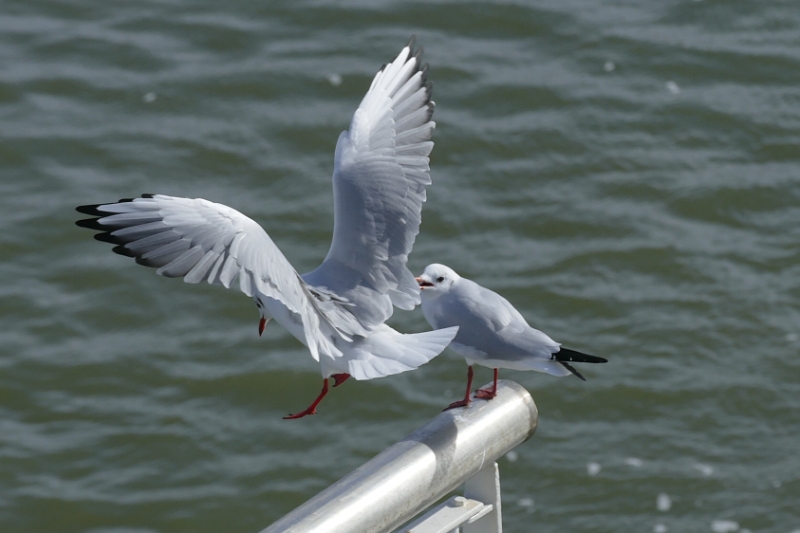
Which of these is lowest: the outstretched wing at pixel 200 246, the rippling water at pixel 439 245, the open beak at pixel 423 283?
the rippling water at pixel 439 245

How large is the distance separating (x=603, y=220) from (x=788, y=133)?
1.40m

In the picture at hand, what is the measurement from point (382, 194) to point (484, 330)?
446 mm

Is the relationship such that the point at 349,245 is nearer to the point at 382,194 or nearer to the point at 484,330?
the point at 382,194

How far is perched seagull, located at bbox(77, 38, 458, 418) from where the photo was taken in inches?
100

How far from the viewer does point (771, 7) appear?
26.2ft

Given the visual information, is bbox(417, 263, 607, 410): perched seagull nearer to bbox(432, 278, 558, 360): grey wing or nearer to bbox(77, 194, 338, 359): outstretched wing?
bbox(432, 278, 558, 360): grey wing

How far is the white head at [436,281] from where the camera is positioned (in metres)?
3.01

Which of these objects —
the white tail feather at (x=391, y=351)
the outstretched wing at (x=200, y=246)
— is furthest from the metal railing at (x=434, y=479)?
the outstretched wing at (x=200, y=246)

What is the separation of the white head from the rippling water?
2353 mm

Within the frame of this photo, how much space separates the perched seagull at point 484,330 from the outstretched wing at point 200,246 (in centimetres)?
47

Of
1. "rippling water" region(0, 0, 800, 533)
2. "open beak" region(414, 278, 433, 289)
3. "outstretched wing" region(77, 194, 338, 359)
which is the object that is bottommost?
"rippling water" region(0, 0, 800, 533)

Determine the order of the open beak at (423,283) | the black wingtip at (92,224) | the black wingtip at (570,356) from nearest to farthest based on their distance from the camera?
the black wingtip at (92,224), the black wingtip at (570,356), the open beak at (423,283)

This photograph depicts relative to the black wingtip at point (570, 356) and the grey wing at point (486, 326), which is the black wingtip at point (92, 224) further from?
the black wingtip at point (570, 356)

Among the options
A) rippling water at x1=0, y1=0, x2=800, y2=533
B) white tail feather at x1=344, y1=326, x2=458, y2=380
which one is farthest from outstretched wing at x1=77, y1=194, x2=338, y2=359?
rippling water at x1=0, y1=0, x2=800, y2=533
